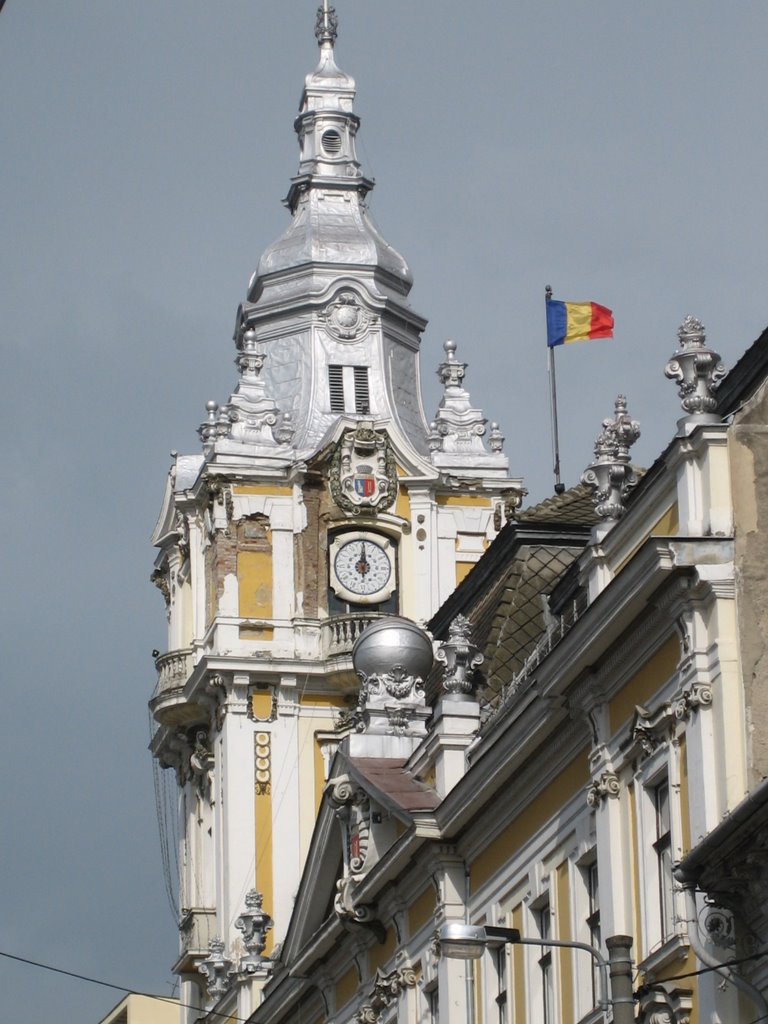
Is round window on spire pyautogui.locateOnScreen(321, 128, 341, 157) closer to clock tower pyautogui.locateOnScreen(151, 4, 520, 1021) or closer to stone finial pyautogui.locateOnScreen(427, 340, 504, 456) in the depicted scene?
clock tower pyautogui.locateOnScreen(151, 4, 520, 1021)

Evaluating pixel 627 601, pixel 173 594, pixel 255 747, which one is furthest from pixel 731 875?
pixel 173 594

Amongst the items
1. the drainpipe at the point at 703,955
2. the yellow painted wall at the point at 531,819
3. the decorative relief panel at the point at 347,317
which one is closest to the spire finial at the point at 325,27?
the decorative relief panel at the point at 347,317

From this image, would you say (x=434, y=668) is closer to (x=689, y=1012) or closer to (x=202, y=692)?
(x=202, y=692)

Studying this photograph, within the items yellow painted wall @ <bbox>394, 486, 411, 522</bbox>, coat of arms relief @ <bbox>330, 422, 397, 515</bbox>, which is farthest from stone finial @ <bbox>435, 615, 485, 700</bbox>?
yellow painted wall @ <bbox>394, 486, 411, 522</bbox>

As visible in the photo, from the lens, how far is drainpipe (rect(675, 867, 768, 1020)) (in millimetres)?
31703

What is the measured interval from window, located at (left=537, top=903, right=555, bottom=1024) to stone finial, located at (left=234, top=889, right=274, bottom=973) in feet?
64.9

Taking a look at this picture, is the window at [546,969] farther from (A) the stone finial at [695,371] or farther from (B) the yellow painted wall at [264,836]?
(B) the yellow painted wall at [264,836]

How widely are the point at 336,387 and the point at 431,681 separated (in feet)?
63.2

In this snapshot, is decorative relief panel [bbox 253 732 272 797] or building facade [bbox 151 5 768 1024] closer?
building facade [bbox 151 5 768 1024]

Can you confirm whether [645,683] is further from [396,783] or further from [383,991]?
[383,991]

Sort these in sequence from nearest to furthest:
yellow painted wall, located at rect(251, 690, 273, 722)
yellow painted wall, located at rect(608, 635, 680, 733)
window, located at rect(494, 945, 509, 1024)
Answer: yellow painted wall, located at rect(608, 635, 680, 733) → window, located at rect(494, 945, 509, 1024) → yellow painted wall, located at rect(251, 690, 273, 722)

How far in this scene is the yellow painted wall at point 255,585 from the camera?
69125 millimetres

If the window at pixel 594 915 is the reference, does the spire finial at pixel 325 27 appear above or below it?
above

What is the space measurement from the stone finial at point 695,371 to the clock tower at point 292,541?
3252 cm
